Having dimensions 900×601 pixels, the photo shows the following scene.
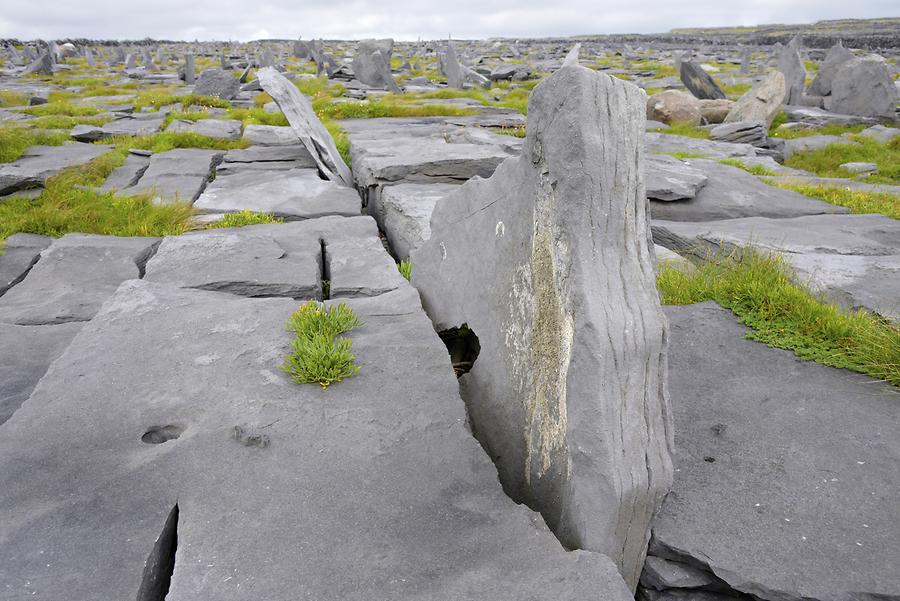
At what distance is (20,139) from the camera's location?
10469mm

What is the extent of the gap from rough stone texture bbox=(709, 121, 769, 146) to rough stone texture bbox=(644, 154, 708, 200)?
545cm

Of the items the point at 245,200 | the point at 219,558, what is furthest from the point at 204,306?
the point at 245,200

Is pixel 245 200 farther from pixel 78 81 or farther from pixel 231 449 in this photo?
pixel 78 81

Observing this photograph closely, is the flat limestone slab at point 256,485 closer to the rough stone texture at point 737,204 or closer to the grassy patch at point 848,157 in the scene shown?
the rough stone texture at point 737,204

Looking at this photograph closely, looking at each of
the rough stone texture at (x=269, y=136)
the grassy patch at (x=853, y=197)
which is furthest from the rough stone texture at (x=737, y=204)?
the rough stone texture at (x=269, y=136)

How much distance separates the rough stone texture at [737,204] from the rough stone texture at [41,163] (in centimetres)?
781

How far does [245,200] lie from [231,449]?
5.50 meters

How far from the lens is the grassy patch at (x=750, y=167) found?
11422 mm

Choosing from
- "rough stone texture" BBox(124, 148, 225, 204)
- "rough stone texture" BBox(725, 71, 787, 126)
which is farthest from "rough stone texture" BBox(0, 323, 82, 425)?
"rough stone texture" BBox(725, 71, 787, 126)

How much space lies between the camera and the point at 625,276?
273cm

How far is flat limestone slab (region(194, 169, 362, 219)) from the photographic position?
25.1 feet

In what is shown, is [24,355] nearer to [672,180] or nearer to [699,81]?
[672,180]

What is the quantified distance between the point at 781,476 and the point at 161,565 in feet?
9.08

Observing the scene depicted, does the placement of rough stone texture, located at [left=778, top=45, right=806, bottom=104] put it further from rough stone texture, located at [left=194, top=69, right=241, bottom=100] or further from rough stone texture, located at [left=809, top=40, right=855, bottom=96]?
rough stone texture, located at [left=194, top=69, right=241, bottom=100]
